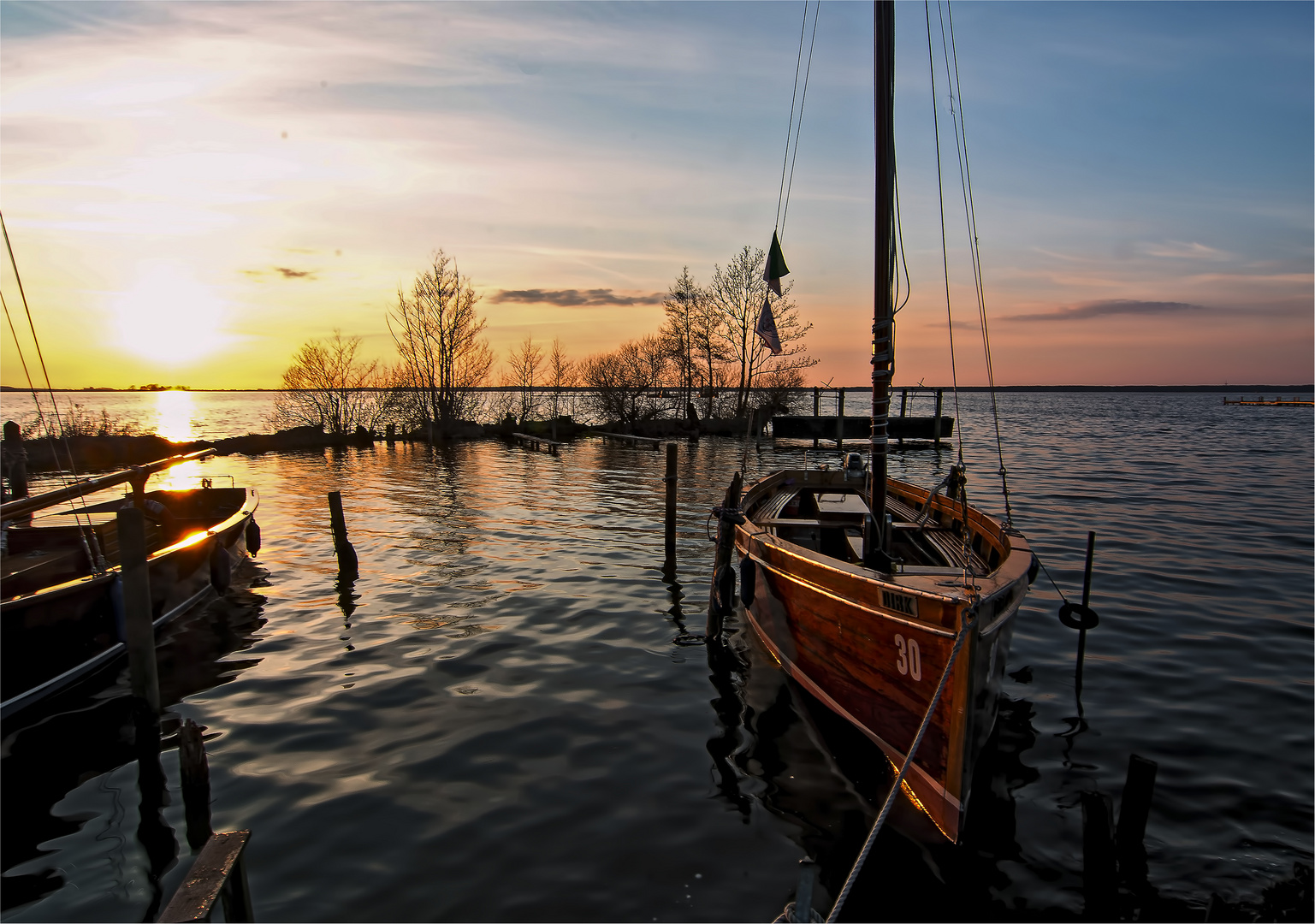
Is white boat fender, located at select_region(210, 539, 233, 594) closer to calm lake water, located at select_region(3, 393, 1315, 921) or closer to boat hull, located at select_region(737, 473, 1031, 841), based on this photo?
calm lake water, located at select_region(3, 393, 1315, 921)

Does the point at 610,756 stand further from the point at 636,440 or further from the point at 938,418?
the point at 938,418

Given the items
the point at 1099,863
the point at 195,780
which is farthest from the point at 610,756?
the point at 1099,863

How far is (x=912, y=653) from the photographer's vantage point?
586cm

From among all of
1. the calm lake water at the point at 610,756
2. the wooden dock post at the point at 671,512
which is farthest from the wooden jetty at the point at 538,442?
the wooden dock post at the point at 671,512

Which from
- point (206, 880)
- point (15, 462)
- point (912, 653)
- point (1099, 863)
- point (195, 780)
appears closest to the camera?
point (206, 880)

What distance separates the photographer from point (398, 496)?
73.9ft

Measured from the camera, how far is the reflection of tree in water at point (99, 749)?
541cm

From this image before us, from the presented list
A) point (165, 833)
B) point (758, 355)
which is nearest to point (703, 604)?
point (165, 833)

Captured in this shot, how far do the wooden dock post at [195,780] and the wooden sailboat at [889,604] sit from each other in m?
5.25

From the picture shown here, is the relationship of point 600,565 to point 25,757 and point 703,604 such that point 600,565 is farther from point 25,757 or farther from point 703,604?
point 25,757

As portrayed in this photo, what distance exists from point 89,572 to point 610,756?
900 cm

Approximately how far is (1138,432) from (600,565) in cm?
5514

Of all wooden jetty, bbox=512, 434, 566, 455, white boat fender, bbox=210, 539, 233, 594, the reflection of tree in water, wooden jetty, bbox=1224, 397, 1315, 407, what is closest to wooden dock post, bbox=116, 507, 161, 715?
the reflection of tree in water

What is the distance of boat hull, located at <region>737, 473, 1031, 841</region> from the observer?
5410 mm
